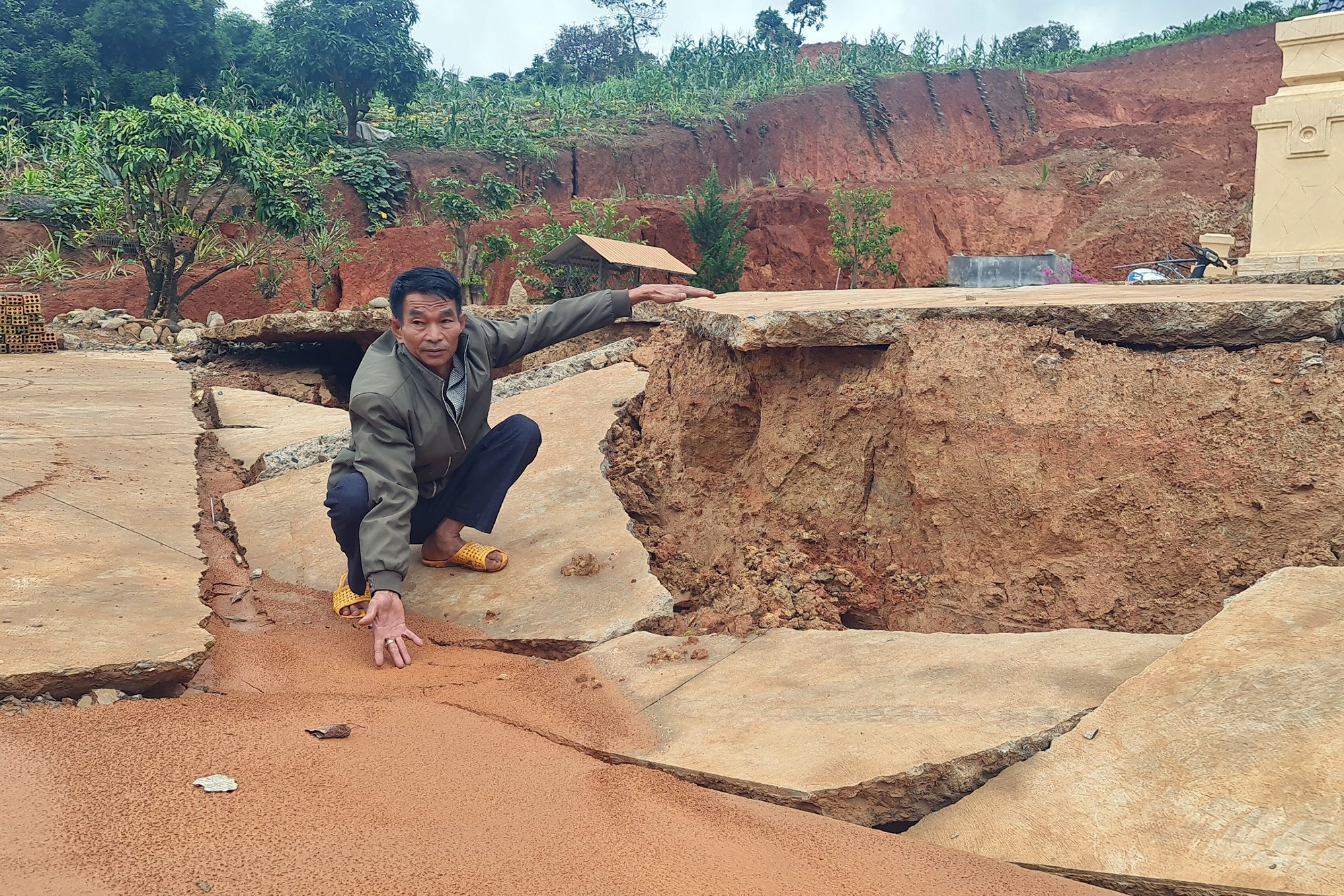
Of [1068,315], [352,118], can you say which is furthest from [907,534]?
[352,118]

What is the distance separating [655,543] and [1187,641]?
1.89 metres

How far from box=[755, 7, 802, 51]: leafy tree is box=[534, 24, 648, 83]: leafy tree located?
437cm

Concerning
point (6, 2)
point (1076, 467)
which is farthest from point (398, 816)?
point (6, 2)

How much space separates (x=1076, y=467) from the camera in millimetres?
3029

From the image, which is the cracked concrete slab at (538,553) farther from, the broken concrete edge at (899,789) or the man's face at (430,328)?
the broken concrete edge at (899,789)

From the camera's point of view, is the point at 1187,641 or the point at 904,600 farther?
the point at 904,600

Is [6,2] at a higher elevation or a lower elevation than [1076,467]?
higher

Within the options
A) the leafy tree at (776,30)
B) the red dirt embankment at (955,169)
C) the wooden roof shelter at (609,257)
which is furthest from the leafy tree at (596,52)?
the wooden roof shelter at (609,257)

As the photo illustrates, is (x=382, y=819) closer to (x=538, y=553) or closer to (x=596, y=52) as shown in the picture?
(x=538, y=553)

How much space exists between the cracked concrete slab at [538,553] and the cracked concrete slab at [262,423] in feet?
2.61

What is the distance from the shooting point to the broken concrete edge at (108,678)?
6.32ft

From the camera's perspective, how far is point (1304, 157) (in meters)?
8.66

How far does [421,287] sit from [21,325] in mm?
7428

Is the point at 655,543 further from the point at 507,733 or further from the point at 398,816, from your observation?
the point at 398,816
